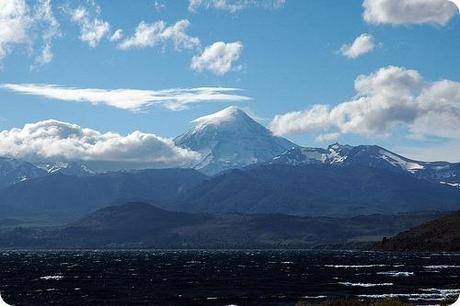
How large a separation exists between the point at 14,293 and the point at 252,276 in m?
46.2

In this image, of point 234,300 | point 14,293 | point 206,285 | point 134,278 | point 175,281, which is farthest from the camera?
point 134,278

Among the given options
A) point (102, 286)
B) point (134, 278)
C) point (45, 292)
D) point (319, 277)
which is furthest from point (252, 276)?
point (45, 292)

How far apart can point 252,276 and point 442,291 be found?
154 feet

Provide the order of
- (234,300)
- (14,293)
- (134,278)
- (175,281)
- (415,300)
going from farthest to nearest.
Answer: (134,278) → (175,281) → (14,293) → (234,300) → (415,300)

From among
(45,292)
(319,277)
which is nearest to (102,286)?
(45,292)

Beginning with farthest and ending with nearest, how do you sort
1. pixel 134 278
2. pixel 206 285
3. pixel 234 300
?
pixel 134 278
pixel 206 285
pixel 234 300

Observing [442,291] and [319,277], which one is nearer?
[442,291]

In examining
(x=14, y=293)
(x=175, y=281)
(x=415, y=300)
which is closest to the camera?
(x=415, y=300)

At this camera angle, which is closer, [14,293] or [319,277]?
[14,293]

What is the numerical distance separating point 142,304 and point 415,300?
30.1 m

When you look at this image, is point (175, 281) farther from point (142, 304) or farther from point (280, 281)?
point (142, 304)

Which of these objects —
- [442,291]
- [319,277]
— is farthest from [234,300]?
[319,277]

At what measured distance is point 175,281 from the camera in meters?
115

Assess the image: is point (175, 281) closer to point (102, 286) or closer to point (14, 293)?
point (102, 286)
